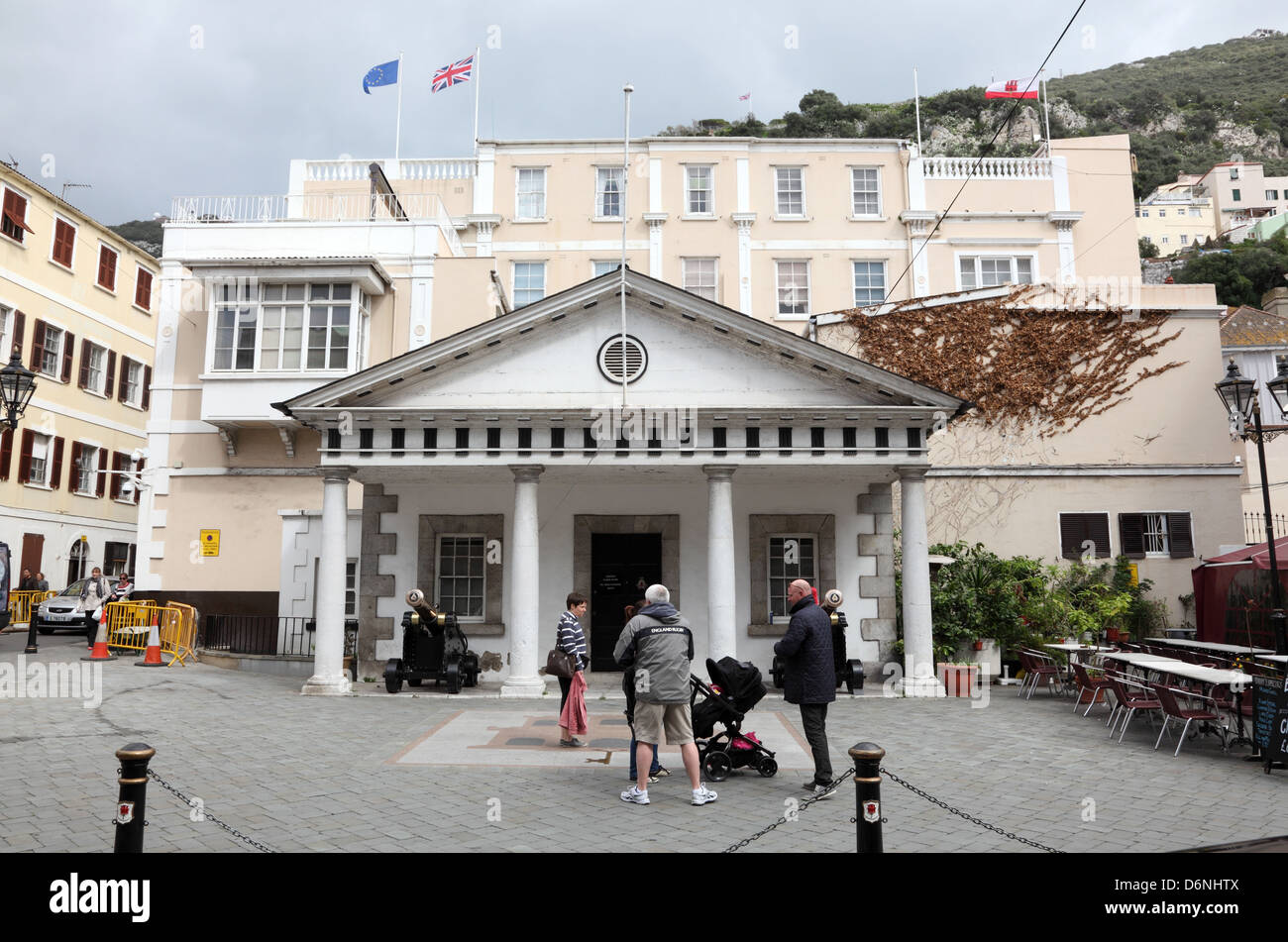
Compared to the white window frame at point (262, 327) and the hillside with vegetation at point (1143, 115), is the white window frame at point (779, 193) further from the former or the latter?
the hillside with vegetation at point (1143, 115)

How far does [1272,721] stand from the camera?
9.41 metres

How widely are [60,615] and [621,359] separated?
19.2 meters

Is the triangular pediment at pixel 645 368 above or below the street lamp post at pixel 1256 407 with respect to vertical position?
above

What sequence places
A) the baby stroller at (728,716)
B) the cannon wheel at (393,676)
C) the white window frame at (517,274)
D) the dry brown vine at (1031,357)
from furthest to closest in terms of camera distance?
the white window frame at (517,274), the dry brown vine at (1031,357), the cannon wheel at (393,676), the baby stroller at (728,716)

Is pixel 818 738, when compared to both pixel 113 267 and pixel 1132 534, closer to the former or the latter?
pixel 1132 534

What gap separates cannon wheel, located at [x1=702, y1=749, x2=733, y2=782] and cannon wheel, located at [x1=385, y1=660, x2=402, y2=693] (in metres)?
7.87

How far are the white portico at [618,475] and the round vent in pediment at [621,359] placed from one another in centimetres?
4

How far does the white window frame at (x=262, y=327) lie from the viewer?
22.4 meters

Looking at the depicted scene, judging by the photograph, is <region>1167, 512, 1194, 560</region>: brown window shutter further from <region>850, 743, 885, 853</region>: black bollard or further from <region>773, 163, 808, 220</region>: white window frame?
<region>850, 743, 885, 853</region>: black bollard

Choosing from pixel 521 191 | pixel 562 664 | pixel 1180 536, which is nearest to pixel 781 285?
pixel 521 191

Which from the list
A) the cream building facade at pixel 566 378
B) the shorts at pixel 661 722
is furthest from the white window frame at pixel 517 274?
the shorts at pixel 661 722

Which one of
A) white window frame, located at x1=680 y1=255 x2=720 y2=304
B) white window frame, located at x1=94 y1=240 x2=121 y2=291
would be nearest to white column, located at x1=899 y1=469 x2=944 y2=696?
white window frame, located at x1=680 y1=255 x2=720 y2=304

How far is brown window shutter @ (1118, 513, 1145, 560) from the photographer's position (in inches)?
835

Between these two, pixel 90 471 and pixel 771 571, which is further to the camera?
pixel 90 471
